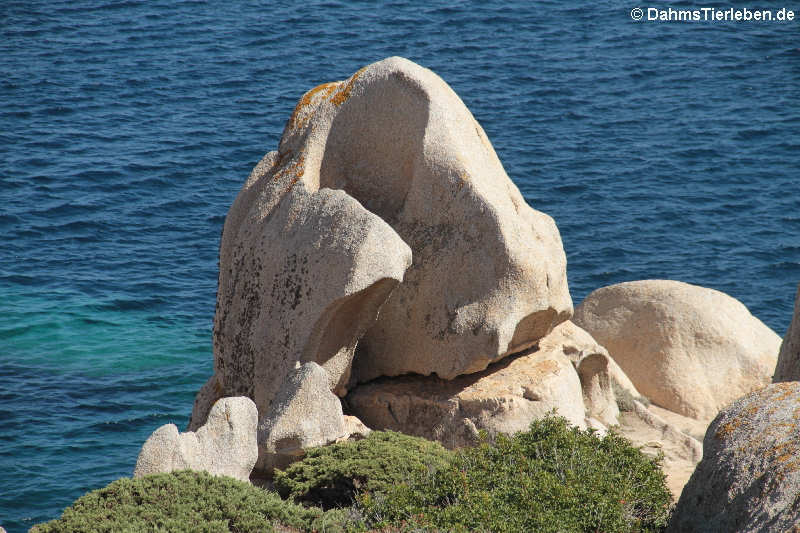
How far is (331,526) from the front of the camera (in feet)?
34.7

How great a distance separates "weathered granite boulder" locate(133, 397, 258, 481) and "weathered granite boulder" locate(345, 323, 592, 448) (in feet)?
7.15

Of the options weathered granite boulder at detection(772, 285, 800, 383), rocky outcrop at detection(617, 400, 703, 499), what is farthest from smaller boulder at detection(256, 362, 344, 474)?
weathered granite boulder at detection(772, 285, 800, 383)

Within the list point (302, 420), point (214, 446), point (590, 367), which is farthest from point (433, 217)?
point (214, 446)

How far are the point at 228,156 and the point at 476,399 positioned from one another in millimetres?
23692

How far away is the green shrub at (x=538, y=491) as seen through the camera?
989 cm

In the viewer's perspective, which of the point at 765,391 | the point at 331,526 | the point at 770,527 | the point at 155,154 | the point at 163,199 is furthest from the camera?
the point at 155,154

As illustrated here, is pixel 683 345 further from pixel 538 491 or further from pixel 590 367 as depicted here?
pixel 538 491

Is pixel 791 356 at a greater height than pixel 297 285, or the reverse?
pixel 297 285

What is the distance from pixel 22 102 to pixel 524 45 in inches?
787

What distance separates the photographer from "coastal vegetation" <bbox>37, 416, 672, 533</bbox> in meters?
10.0

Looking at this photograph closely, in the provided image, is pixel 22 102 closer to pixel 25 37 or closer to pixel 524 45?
pixel 25 37

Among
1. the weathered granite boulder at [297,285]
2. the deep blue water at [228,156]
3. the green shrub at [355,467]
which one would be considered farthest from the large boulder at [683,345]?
the deep blue water at [228,156]

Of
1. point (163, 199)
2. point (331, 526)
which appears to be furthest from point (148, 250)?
point (331, 526)

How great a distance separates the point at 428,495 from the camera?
1070cm
